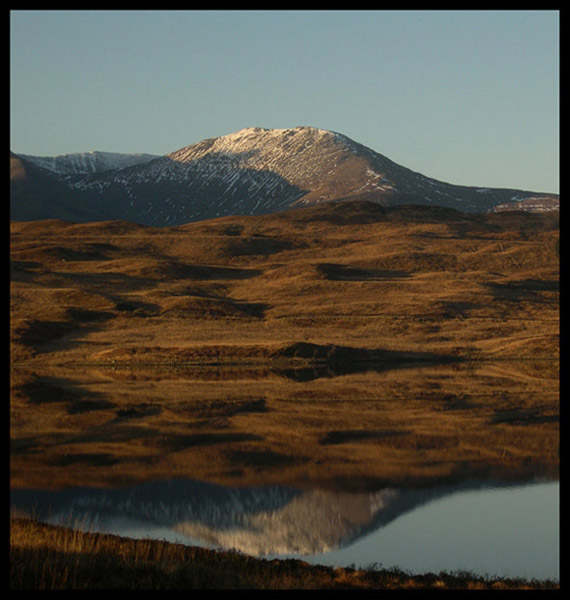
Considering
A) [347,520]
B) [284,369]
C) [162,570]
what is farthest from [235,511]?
[284,369]

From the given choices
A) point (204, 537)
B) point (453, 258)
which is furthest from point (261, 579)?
point (453, 258)

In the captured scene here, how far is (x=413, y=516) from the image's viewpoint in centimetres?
2448

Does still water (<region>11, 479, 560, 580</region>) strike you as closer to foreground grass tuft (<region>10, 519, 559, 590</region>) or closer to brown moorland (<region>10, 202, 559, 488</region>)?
foreground grass tuft (<region>10, 519, 559, 590</region>)

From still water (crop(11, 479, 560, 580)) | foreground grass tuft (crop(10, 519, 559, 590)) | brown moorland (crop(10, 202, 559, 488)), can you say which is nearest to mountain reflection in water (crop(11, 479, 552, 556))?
still water (crop(11, 479, 560, 580))

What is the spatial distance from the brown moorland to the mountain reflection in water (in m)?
1.73

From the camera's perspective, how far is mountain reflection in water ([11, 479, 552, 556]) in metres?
22.1

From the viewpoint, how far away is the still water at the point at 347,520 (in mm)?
20656

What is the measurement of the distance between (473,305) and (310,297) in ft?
64.3

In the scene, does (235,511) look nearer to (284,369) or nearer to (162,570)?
(162,570)

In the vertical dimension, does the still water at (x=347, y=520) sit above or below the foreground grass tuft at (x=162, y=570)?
below

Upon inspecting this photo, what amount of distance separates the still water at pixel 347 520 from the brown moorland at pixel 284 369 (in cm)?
200

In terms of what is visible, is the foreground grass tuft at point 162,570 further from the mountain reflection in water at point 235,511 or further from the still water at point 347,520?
the mountain reflection in water at point 235,511

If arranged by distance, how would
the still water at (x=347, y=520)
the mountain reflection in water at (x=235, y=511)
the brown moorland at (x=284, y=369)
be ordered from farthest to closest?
1. the brown moorland at (x=284, y=369)
2. the mountain reflection in water at (x=235, y=511)
3. the still water at (x=347, y=520)

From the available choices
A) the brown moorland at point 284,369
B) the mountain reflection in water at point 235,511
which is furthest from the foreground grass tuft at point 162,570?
the brown moorland at point 284,369
